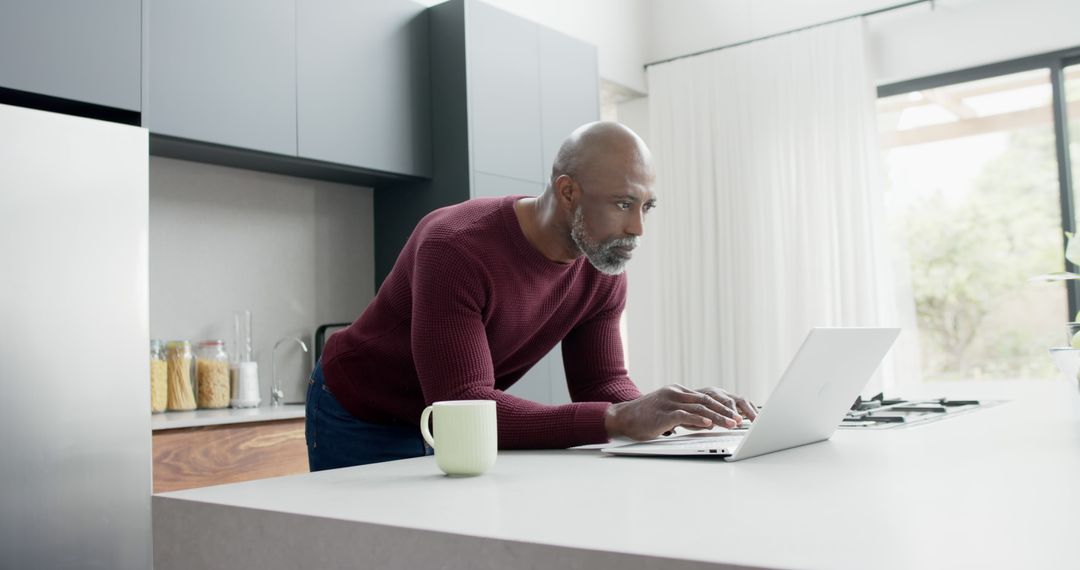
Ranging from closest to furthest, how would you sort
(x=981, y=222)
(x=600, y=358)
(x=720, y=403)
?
(x=720, y=403), (x=600, y=358), (x=981, y=222)

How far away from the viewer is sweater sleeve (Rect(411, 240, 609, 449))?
1327 millimetres

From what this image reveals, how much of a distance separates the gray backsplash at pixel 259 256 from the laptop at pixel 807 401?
2.14 meters

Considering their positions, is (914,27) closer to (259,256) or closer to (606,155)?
(259,256)

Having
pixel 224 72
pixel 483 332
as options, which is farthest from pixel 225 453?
pixel 483 332

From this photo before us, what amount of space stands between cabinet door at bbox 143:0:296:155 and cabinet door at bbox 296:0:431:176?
73 millimetres

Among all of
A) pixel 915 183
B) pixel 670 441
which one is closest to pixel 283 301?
pixel 670 441

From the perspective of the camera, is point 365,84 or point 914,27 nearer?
point 365,84

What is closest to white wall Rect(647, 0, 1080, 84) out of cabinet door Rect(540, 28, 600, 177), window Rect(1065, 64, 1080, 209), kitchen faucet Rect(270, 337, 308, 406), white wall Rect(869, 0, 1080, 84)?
white wall Rect(869, 0, 1080, 84)

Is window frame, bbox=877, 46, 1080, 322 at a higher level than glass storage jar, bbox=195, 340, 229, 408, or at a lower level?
higher

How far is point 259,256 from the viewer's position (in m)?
3.26

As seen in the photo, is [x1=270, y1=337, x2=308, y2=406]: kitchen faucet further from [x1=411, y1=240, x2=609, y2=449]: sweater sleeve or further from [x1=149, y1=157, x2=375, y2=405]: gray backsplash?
[x1=411, y1=240, x2=609, y2=449]: sweater sleeve

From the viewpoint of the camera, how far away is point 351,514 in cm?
79

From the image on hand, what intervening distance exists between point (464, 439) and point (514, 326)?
0.64m

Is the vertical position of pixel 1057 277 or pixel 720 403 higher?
pixel 1057 277
